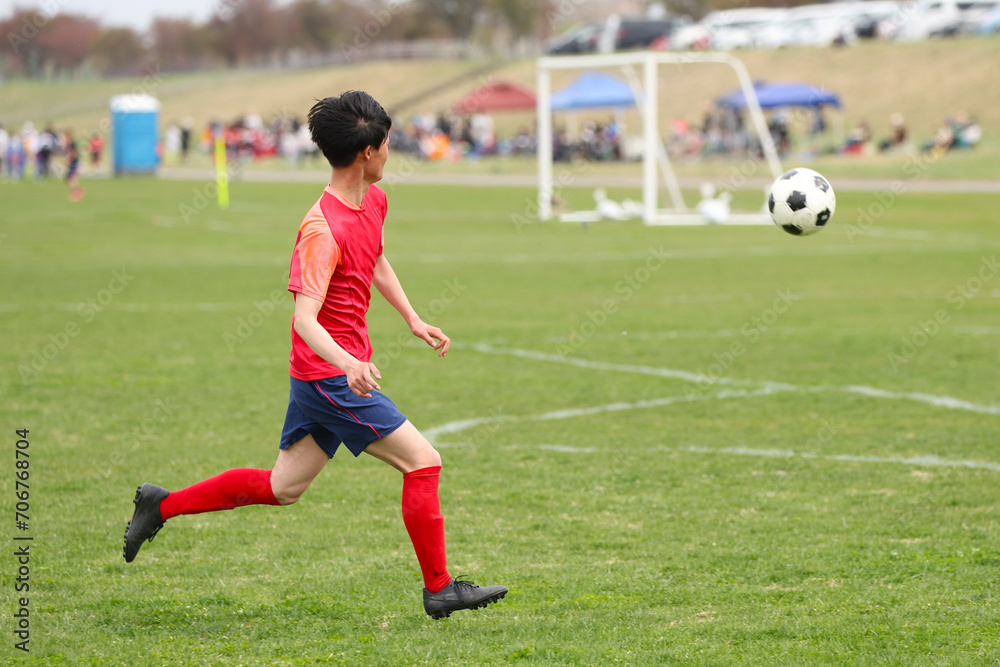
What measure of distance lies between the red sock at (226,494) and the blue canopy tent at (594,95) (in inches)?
1017

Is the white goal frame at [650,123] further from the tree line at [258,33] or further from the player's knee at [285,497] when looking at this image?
the tree line at [258,33]

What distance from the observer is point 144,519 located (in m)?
4.77

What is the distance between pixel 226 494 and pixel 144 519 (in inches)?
15.7

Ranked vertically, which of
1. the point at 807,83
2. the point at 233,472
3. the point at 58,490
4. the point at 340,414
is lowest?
the point at 58,490

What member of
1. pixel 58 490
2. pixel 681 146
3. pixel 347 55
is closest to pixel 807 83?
pixel 681 146

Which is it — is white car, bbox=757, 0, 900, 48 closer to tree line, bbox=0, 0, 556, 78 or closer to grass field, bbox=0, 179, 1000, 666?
tree line, bbox=0, 0, 556, 78

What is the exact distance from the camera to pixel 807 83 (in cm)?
5003

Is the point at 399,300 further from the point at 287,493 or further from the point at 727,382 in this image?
the point at 727,382

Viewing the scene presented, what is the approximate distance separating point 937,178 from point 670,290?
2207 centimetres

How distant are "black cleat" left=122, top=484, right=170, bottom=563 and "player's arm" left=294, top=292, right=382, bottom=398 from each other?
43.7 inches

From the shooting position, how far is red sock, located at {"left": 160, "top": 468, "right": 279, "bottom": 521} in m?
4.57

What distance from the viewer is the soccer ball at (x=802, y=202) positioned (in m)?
6.94

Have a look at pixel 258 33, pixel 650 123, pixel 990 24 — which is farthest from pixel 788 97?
pixel 258 33

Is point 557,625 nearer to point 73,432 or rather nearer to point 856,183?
point 73,432
